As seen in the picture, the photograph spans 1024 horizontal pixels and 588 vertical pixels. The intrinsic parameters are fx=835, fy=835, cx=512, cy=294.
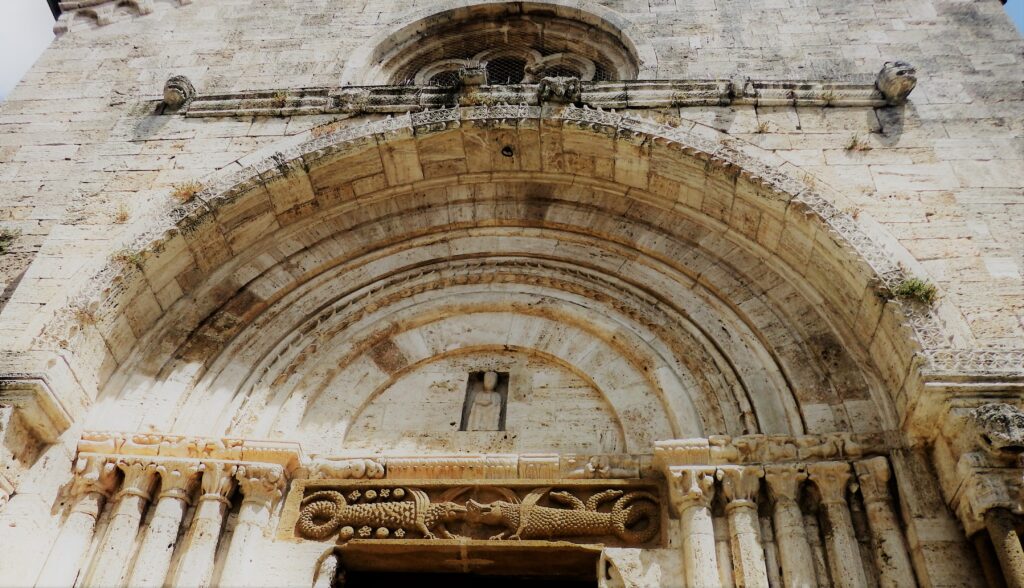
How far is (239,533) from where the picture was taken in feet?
17.6

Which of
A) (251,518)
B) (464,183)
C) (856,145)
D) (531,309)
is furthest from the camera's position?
(464,183)

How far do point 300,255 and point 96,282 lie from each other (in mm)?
1635

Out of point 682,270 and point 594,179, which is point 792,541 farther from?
point 594,179

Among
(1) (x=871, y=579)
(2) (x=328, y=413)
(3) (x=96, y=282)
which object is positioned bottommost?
(1) (x=871, y=579)

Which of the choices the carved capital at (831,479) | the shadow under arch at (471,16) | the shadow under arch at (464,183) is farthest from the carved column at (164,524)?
the shadow under arch at (471,16)

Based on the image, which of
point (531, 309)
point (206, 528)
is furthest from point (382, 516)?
point (531, 309)

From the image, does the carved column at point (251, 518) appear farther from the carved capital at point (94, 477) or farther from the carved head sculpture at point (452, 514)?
the carved head sculpture at point (452, 514)

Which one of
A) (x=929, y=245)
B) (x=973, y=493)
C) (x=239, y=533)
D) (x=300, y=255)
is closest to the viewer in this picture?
(x=973, y=493)

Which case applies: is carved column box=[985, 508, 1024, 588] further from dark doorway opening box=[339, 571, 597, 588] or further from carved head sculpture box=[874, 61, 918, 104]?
carved head sculpture box=[874, 61, 918, 104]

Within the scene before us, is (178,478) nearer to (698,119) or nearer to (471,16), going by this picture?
(698,119)

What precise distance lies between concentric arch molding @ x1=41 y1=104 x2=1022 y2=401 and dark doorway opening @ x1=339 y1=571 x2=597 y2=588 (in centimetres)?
258

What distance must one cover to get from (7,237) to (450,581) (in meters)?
4.52

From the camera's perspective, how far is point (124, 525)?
5324mm

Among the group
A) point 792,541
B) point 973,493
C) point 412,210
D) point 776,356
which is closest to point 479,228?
point 412,210
